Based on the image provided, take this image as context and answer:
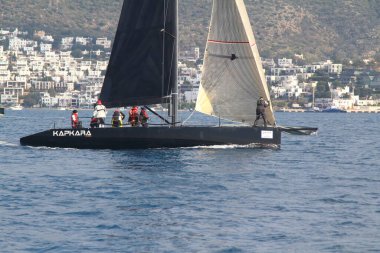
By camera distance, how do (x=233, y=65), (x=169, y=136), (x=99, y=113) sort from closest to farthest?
(x=169, y=136) < (x=233, y=65) < (x=99, y=113)

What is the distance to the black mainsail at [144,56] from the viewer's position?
4403cm

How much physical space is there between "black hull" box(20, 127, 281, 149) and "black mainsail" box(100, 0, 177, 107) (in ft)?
6.92

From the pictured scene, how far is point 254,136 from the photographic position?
42.7 metres

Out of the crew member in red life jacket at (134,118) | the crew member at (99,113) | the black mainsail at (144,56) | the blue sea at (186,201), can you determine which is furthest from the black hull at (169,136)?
the black mainsail at (144,56)

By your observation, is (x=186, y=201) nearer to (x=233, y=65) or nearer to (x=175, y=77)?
(x=233, y=65)

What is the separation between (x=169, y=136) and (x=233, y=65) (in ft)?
11.9

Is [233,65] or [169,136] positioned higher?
[233,65]

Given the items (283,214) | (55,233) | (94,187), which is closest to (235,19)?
(94,187)

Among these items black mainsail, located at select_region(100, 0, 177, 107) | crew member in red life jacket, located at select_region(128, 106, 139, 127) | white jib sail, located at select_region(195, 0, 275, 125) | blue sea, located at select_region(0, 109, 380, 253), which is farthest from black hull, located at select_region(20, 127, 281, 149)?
black mainsail, located at select_region(100, 0, 177, 107)

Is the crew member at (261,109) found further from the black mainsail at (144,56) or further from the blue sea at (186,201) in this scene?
the black mainsail at (144,56)

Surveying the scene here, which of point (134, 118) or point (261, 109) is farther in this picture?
point (134, 118)

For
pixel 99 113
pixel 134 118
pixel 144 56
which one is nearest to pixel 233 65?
pixel 144 56

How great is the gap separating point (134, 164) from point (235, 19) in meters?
8.23

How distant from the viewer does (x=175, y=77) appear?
4397 centimetres
